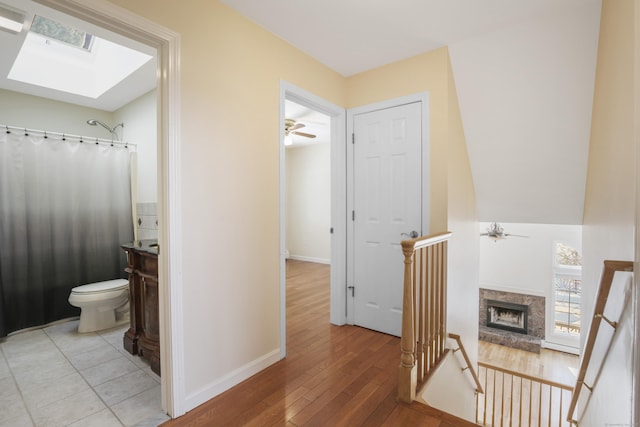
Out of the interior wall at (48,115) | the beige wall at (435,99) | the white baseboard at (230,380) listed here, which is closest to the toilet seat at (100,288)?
the white baseboard at (230,380)

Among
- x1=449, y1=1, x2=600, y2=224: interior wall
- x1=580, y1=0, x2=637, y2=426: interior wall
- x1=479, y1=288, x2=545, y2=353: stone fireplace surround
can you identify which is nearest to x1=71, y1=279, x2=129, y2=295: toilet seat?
x1=580, y1=0, x2=637, y2=426: interior wall

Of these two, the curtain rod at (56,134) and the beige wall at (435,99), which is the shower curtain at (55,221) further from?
the beige wall at (435,99)

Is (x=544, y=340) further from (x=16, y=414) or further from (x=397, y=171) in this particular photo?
(x=16, y=414)

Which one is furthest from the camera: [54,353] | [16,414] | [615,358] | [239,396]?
[54,353]

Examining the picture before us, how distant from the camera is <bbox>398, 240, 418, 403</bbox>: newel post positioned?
176cm

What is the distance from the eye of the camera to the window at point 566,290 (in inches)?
259

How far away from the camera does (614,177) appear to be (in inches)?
70.8

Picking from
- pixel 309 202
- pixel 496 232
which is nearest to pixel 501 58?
pixel 309 202

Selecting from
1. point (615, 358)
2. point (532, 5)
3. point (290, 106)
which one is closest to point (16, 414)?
point (615, 358)

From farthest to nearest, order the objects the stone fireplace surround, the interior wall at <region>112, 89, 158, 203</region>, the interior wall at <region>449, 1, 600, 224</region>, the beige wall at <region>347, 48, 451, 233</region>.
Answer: the stone fireplace surround < the interior wall at <region>112, 89, 158, 203</region> < the beige wall at <region>347, 48, 451, 233</region> < the interior wall at <region>449, 1, 600, 224</region>

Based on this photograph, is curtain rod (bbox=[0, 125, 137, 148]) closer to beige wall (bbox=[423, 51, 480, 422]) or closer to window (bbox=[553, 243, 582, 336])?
beige wall (bbox=[423, 51, 480, 422])

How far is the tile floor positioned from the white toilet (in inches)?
5.5

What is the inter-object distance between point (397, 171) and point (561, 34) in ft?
4.93

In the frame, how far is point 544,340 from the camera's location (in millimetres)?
6902
